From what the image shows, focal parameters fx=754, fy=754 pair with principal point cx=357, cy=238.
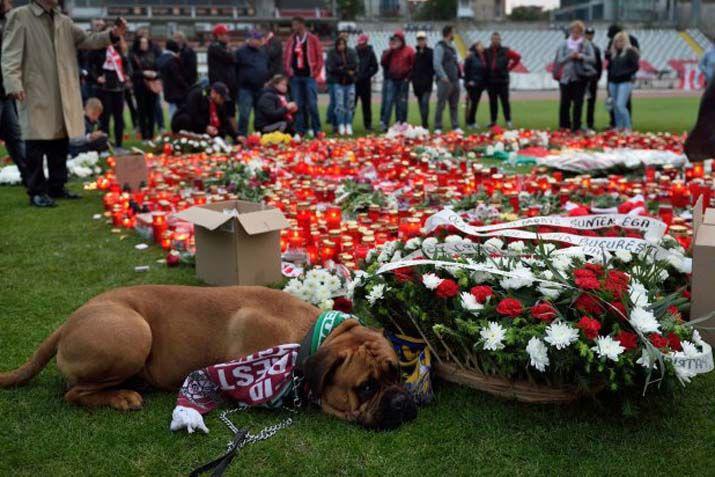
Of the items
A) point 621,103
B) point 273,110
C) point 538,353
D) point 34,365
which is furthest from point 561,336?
point 621,103

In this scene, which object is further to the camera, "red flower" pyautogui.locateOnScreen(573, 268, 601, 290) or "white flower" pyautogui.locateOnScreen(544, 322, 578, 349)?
"red flower" pyautogui.locateOnScreen(573, 268, 601, 290)

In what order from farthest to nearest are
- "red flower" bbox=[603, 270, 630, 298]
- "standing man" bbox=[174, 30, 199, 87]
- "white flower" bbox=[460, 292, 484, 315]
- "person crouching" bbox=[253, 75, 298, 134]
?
"standing man" bbox=[174, 30, 199, 87], "person crouching" bbox=[253, 75, 298, 134], "white flower" bbox=[460, 292, 484, 315], "red flower" bbox=[603, 270, 630, 298]

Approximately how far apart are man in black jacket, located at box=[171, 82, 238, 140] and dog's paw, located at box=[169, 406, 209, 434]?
33.9 feet

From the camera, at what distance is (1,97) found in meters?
8.52

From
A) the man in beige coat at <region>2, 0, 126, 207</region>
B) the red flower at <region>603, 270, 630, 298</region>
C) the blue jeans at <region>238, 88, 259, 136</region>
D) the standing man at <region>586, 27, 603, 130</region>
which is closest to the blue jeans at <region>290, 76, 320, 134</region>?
the blue jeans at <region>238, 88, 259, 136</region>

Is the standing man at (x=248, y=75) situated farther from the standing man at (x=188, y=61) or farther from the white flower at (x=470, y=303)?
the white flower at (x=470, y=303)

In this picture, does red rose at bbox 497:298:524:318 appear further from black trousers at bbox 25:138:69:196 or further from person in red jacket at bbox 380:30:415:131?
person in red jacket at bbox 380:30:415:131

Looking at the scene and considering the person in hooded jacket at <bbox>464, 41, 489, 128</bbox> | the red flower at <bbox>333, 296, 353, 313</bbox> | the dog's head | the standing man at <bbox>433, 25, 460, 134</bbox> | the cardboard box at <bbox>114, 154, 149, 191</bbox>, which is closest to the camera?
the dog's head

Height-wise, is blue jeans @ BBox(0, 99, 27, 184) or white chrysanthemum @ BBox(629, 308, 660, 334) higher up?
blue jeans @ BBox(0, 99, 27, 184)

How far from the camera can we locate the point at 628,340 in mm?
3145

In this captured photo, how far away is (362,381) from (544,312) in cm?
88

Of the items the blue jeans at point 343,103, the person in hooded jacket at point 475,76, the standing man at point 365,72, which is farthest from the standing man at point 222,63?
the person in hooded jacket at point 475,76

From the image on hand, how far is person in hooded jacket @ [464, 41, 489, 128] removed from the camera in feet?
56.8

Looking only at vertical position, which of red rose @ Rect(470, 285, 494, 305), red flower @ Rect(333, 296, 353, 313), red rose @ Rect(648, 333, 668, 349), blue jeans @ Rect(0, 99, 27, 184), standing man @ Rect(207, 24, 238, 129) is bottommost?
red flower @ Rect(333, 296, 353, 313)
